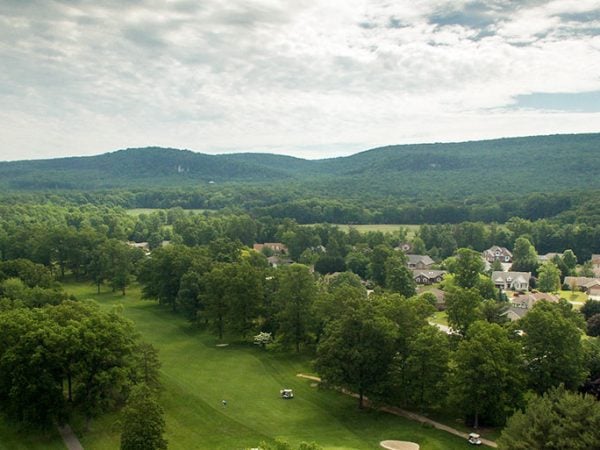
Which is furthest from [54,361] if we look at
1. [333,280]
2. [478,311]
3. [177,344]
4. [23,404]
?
[333,280]

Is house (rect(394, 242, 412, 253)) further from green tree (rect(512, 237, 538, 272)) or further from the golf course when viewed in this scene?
the golf course

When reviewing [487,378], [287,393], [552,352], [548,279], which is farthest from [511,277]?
[287,393]

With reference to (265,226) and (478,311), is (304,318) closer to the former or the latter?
(478,311)

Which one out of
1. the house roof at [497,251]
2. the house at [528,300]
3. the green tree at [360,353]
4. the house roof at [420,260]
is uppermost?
the green tree at [360,353]

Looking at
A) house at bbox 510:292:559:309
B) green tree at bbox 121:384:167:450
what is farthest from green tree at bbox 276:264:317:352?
house at bbox 510:292:559:309

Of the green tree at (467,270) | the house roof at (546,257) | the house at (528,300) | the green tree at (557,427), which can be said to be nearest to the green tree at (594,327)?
the house at (528,300)

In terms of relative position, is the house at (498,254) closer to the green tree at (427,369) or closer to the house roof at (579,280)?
the house roof at (579,280)

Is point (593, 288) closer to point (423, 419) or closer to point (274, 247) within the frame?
point (423, 419)
